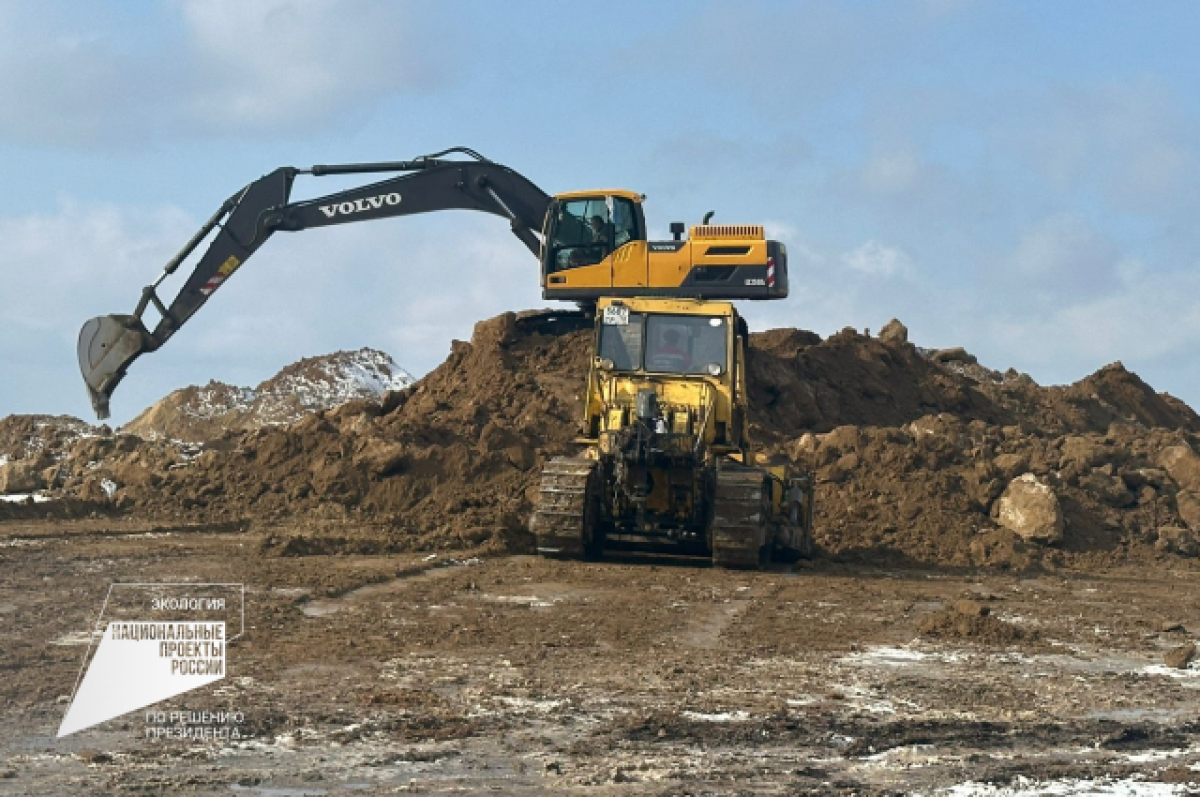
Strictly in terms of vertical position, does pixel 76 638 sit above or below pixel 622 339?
below

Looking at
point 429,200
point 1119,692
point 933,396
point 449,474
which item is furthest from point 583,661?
point 933,396

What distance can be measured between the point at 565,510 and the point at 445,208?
10210 mm

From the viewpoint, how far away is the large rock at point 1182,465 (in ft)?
79.3

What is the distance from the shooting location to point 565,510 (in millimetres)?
16000

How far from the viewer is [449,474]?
2184 centimetres

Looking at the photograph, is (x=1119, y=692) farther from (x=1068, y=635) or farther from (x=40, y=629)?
(x=40, y=629)

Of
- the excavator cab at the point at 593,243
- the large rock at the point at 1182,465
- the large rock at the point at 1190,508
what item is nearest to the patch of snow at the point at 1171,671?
the large rock at the point at 1190,508

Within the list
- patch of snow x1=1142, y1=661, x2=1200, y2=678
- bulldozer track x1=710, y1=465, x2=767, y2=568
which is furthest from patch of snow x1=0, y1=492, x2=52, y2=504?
patch of snow x1=1142, y1=661, x2=1200, y2=678

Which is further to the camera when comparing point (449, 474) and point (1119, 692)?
point (449, 474)

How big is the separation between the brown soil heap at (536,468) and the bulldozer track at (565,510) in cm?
210

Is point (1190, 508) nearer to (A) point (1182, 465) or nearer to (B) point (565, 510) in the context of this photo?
(A) point (1182, 465)

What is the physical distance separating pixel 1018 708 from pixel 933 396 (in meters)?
23.3

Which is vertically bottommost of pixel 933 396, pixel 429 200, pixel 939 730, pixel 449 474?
pixel 939 730

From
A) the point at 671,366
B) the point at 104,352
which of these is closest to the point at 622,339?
the point at 671,366
